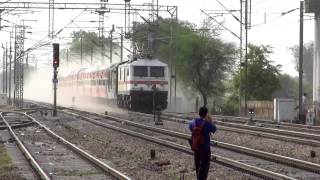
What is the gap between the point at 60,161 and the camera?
17.8 meters

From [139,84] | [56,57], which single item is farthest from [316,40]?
[56,57]

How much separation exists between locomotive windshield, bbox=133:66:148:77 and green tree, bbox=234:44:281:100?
1332cm

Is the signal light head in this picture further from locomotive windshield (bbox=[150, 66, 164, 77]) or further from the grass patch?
the grass patch

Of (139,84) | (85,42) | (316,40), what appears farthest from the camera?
(85,42)

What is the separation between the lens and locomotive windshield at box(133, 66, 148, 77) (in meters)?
44.1

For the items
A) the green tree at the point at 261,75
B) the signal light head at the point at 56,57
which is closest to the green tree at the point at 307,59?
the green tree at the point at 261,75

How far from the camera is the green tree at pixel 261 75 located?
55312mm

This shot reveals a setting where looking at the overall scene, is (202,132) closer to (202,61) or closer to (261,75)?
(261,75)

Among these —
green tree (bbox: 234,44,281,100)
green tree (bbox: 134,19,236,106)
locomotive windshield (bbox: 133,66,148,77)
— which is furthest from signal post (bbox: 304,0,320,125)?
green tree (bbox: 134,19,236,106)

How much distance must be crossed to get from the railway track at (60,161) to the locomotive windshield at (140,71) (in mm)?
17342

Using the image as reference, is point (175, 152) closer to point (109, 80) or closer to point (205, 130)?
point (205, 130)

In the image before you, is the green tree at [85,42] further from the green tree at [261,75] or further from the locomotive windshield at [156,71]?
the locomotive windshield at [156,71]

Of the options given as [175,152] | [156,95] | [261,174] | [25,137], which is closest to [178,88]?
[156,95]

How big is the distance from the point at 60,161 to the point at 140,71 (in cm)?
2684
